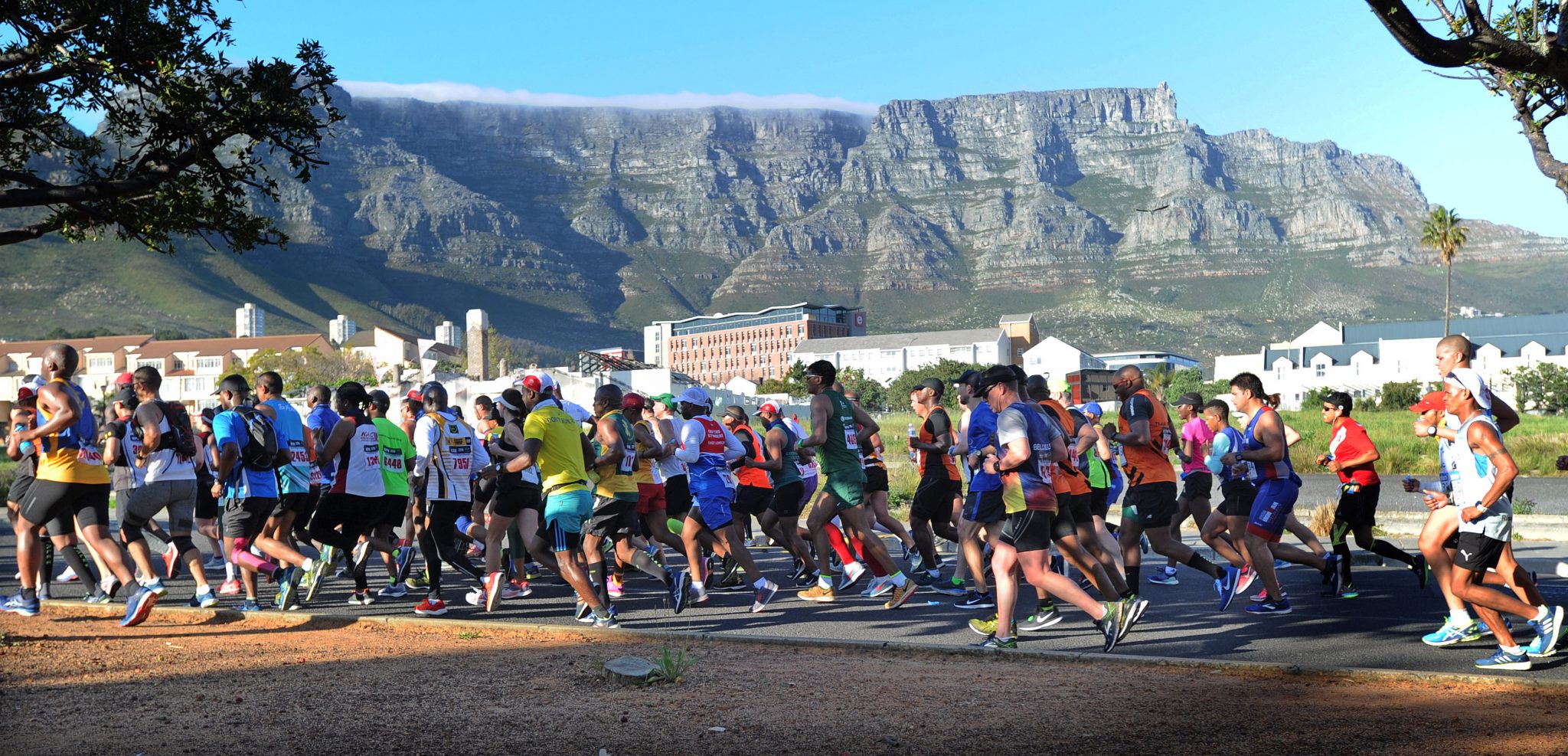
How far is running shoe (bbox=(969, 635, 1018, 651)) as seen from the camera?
8.17 metres

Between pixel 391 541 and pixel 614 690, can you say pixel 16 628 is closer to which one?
pixel 391 541

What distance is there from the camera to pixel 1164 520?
10016 mm

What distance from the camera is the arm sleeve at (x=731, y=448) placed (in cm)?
1071

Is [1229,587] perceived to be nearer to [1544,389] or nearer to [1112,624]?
[1112,624]

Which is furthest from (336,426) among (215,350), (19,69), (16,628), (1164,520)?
(215,350)

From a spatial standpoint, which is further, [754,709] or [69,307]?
[69,307]

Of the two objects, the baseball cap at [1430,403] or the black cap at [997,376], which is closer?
the black cap at [997,376]

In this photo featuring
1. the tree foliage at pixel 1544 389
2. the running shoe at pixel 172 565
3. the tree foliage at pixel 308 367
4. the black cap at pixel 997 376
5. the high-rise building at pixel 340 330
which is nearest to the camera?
the black cap at pixel 997 376

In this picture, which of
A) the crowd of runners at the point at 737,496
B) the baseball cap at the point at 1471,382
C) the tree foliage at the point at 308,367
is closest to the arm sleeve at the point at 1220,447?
the crowd of runners at the point at 737,496

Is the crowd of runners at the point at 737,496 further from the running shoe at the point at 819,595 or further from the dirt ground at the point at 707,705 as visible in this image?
the dirt ground at the point at 707,705

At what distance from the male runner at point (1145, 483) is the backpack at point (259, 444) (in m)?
6.53

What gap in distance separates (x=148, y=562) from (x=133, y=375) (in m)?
1.47

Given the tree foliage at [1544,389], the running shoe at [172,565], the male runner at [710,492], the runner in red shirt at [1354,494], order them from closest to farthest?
the male runner at [710,492] → the runner in red shirt at [1354,494] → the running shoe at [172,565] → the tree foliage at [1544,389]

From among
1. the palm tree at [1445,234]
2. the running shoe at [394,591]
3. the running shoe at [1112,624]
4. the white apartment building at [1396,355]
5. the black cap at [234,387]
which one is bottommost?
the running shoe at [394,591]
